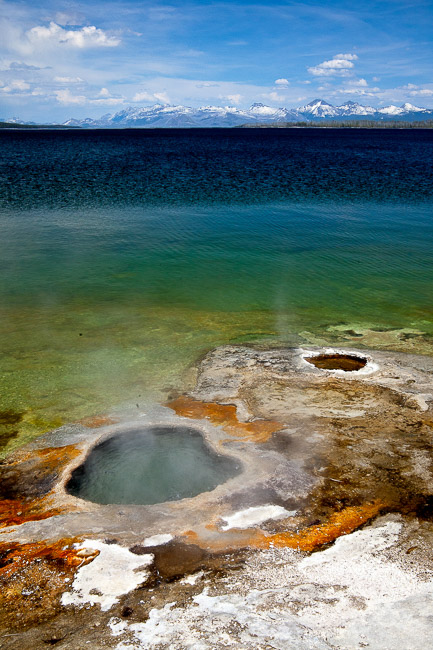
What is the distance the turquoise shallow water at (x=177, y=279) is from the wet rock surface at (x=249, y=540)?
2856 millimetres

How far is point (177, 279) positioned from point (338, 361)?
1020 centimetres

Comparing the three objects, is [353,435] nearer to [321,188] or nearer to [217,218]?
[217,218]

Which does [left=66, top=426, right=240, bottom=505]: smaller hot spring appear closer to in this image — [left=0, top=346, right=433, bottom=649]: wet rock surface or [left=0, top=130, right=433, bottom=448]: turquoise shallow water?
[left=0, top=346, right=433, bottom=649]: wet rock surface

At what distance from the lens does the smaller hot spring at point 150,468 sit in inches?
356

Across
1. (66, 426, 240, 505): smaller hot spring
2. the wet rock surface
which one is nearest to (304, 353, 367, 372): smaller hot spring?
the wet rock surface

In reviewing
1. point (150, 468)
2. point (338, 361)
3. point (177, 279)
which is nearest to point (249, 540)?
point (150, 468)

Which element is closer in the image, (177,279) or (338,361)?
(338,361)

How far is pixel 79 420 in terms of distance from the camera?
11523 mm

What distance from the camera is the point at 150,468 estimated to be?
9.79 m

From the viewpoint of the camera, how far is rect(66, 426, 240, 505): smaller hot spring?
905cm

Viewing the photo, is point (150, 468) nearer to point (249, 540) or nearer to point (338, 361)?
point (249, 540)

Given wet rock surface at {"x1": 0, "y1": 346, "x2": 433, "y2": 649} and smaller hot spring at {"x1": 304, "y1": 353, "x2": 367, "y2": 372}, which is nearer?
wet rock surface at {"x1": 0, "y1": 346, "x2": 433, "y2": 649}

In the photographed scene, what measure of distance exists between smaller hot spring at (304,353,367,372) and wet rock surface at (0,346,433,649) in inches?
72.4

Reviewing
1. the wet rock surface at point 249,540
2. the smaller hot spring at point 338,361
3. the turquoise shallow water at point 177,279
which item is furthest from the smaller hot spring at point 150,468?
the smaller hot spring at point 338,361
